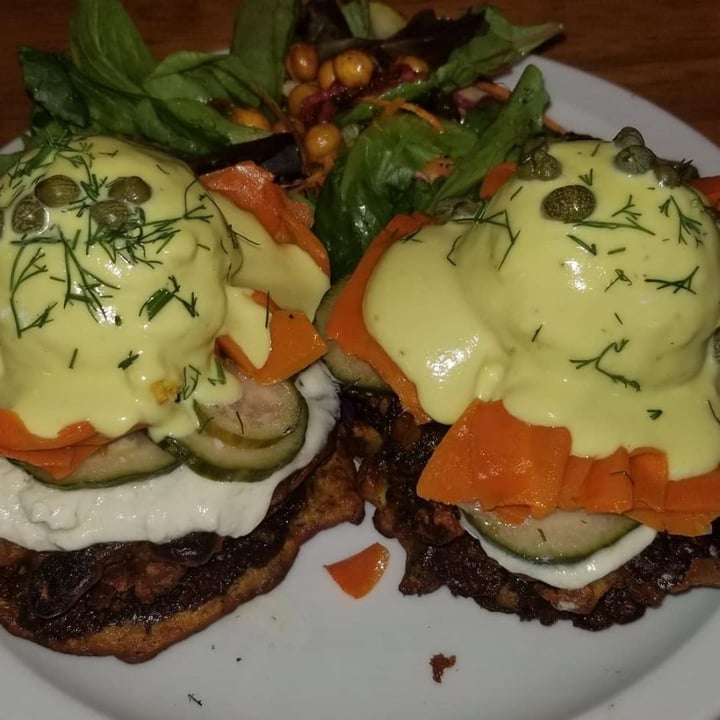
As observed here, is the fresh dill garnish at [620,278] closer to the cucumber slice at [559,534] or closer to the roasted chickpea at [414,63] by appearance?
the cucumber slice at [559,534]

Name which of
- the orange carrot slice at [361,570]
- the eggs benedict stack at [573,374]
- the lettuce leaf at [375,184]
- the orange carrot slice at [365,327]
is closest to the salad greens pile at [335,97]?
the lettuce leaf at [375,184]

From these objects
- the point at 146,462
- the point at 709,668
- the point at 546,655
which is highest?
the point at 146,462

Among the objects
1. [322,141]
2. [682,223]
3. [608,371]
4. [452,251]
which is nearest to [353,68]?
[322,141]

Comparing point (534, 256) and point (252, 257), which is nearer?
point (534, 256)

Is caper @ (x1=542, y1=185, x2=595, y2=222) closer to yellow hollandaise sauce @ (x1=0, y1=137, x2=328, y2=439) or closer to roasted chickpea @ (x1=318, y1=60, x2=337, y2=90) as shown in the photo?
yellow hollandaise sauce @ (x1=0, y1=137, x2=328, y2=439)

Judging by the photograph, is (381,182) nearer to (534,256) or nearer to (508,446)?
(534,256)

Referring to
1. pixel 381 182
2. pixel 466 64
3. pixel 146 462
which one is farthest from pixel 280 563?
pixel 466 64
